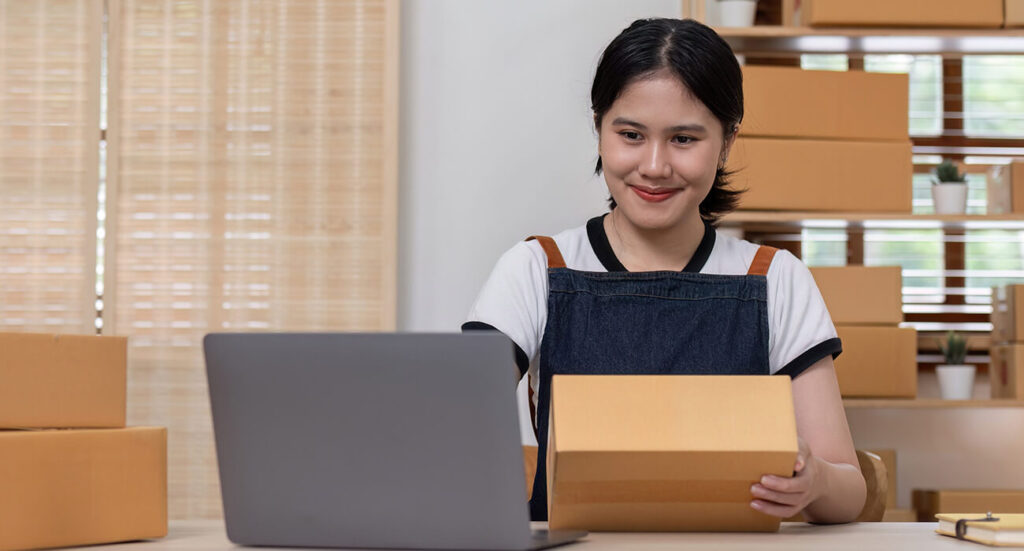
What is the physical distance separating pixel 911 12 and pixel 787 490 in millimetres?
1954

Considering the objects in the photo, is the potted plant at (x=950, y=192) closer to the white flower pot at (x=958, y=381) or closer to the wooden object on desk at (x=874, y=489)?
the white flower pot at (x=958, y=381)

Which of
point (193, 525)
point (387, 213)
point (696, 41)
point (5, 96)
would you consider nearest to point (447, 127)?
point (387, 213)

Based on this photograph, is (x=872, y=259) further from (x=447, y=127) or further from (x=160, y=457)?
(x=160, y=457)

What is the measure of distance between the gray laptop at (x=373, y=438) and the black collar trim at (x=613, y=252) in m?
0.76

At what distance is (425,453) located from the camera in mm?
846

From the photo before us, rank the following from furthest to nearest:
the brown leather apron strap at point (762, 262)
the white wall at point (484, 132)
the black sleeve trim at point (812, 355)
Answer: the white wall at point (484, 132) → the brown leather apron strap at point (762, 262) → the black sleeve trim at point (812, 355)

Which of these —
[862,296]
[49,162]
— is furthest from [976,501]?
[49,162]

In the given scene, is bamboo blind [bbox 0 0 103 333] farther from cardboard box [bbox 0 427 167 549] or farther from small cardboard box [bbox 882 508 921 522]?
small cardboard box [bbox 882 508 921 522]

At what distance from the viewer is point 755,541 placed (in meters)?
0.96

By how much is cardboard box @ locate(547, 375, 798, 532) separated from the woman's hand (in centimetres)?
1

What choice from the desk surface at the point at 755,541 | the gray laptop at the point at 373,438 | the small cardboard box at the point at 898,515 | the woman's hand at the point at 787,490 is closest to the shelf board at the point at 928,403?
the small cardboard box at the point at 898,515

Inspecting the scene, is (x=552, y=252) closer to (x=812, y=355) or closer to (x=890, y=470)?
(x=812, y=355)

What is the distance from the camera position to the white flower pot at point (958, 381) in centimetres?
266

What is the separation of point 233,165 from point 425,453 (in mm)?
2153
